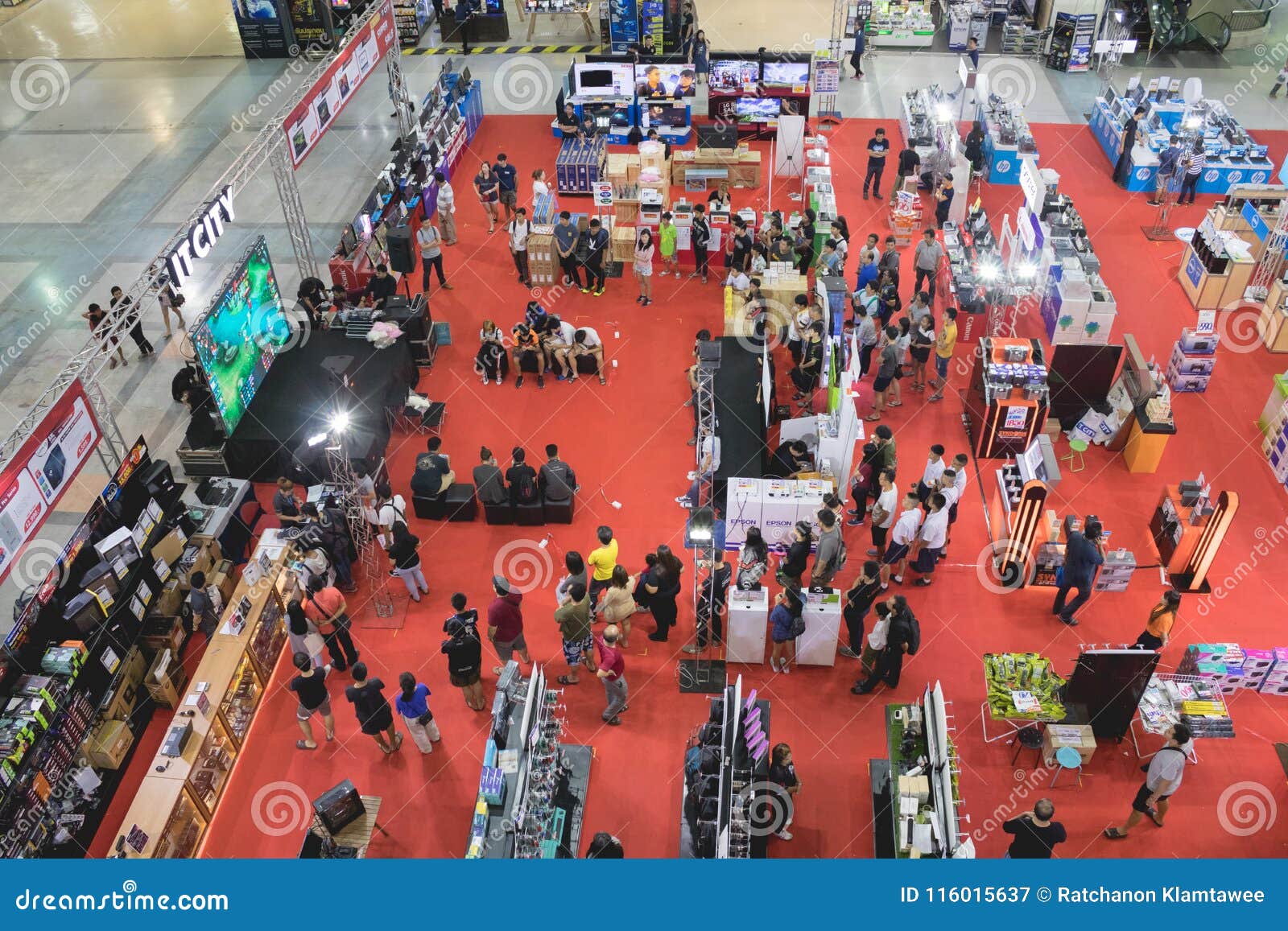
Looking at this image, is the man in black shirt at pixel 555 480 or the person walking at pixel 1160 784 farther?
the man in black shirt at pixel 555 480

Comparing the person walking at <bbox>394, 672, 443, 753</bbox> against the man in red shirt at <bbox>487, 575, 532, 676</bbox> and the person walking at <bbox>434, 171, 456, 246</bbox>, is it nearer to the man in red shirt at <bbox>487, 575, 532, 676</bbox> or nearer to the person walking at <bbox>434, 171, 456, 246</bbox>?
the man in red shirt at <bbox>487, 575, 532, 676</bbox>

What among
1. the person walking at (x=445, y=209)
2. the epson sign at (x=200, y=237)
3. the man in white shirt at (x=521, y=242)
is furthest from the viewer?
the person walking at (x=445, y=209)

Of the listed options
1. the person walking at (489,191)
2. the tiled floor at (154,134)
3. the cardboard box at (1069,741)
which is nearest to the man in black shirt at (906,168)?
the tiled floor at (154,134)

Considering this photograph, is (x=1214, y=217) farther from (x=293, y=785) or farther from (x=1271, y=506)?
(x=293, y=785)

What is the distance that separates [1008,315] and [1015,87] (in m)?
9.70

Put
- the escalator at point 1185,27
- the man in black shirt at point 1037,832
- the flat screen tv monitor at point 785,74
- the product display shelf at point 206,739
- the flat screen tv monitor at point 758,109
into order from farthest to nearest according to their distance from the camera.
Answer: the escalator at point 1185,27, the flat screen tv monitor at point 758,109, the flat screen tv monitor at point 785,74, the product display shelf at point 206,739, the man in black shirt at point 1037,832

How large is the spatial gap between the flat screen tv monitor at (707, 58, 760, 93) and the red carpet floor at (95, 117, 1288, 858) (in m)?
7.13

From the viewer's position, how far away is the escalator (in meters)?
23.5

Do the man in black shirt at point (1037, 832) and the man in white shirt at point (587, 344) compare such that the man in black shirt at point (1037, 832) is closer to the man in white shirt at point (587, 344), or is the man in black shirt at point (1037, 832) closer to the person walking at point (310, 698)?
the person walking at point (310, 698)

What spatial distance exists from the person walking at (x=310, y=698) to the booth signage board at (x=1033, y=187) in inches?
474

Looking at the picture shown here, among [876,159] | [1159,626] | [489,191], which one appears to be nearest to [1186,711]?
[1159,626]

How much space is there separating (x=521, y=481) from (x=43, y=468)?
4886mm

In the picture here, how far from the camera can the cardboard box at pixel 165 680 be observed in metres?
10.5

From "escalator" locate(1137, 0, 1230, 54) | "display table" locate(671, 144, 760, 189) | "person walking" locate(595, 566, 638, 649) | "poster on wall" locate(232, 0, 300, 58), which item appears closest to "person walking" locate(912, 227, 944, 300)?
"display table" locate(671, 144, 760, 189)
